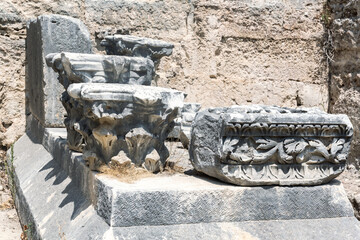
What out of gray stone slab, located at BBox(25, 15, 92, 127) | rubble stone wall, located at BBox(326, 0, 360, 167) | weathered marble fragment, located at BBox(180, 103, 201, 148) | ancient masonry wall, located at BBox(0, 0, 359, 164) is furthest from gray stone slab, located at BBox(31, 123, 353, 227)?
rubble stone wall, located at BBox(326, 0, 360, 167)

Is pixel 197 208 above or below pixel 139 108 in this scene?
below

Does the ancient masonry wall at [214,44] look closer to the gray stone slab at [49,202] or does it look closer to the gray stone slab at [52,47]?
the gray stone slab at [52,47]

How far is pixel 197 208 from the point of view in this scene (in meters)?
2.53

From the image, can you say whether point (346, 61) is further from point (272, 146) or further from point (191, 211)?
point (191, 211)

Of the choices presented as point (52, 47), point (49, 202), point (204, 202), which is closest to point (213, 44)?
point (52, 47)

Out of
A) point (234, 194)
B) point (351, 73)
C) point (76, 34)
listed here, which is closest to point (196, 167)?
point (234, 194)

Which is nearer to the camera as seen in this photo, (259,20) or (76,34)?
(76,34)

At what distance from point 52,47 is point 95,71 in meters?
1.61

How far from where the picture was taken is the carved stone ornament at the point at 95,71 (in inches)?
125

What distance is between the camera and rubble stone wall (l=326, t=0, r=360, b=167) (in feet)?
19.5

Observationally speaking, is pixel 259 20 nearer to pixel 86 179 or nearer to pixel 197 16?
pixel 197 16

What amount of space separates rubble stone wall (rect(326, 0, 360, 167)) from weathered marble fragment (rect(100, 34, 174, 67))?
2480mm

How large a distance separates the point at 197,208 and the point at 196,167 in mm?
420

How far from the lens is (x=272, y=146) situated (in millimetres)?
2682
